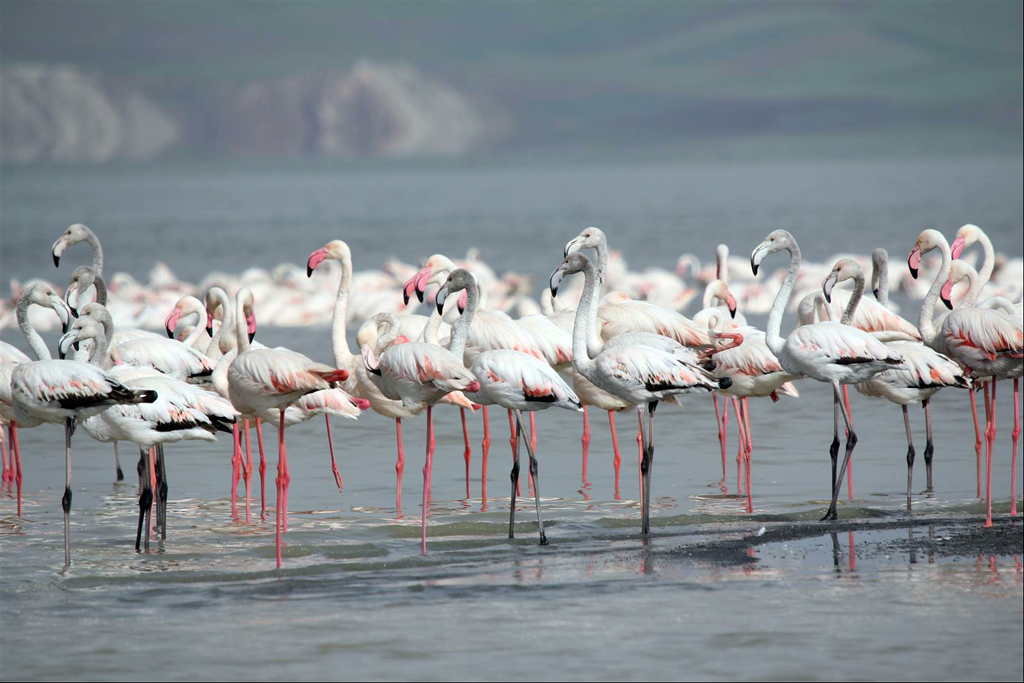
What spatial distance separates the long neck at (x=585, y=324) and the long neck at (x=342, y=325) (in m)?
1.38

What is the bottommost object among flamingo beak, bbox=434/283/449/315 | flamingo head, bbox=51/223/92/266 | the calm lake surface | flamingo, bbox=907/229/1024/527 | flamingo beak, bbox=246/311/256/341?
the calm lake surface

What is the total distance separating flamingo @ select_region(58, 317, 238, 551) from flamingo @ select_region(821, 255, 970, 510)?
3468 mm

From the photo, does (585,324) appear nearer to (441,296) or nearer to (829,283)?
(441,296)

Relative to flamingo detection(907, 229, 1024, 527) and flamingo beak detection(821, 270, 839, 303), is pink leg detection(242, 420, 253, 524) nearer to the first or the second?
flamingo beak detection(821, 270, 839, 303)

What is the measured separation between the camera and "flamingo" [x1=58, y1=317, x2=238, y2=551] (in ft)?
23.6

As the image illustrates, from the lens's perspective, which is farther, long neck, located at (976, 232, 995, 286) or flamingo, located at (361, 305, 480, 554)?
long neck, located at (976, 232, 995, 286)

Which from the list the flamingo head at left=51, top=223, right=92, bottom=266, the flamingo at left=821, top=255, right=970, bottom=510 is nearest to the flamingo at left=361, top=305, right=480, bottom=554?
the flamingo at left=821, top=255, right=970, bottom=510

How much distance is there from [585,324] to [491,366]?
0.77 meters

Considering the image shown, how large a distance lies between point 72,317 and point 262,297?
33.1 ft

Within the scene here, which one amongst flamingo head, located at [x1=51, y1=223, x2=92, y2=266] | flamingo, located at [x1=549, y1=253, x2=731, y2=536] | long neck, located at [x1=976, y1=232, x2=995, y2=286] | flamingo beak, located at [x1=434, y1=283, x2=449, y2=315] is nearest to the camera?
flamingo, located at [x1=549, y1=253, x2=731, y2=536]

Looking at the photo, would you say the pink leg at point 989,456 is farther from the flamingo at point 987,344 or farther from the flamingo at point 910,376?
the flamingo at point 910,376

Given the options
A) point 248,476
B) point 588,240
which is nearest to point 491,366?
point 588,240

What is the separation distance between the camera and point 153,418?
7207mm

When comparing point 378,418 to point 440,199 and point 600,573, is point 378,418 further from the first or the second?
point 440,199
